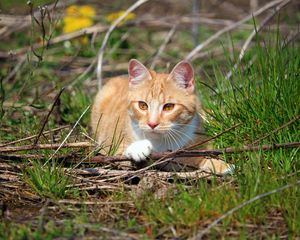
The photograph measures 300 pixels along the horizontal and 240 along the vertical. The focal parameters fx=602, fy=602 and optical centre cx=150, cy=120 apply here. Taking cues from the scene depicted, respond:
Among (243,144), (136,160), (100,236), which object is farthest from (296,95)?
(100,236)

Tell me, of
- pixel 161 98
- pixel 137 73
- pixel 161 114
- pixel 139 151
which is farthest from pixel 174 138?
pixel 137 73

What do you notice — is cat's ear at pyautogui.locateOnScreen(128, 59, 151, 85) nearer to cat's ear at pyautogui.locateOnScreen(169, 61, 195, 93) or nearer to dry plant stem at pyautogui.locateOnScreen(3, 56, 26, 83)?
cat's ear at pyautogui.locateOnScreen(169, 61, 195, 93)

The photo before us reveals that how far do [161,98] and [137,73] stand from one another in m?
0.35

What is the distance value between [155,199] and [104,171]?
23.5 inches

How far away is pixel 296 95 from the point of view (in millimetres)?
4188

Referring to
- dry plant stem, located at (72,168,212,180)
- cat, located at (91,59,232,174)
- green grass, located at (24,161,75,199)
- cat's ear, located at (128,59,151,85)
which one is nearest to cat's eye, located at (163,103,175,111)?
cat, located at (91,59,232,174)

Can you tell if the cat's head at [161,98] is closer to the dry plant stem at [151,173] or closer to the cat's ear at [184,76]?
the cat's ear at [184,76]

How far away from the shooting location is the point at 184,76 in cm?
446

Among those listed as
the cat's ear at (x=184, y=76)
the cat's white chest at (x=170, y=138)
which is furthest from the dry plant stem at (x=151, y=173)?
the cat's ear at (x=184, y=76)

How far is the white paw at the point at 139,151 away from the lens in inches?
157

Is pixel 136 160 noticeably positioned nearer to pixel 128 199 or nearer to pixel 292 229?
pixel 128 199

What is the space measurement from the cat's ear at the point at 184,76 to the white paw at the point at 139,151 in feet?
2.02

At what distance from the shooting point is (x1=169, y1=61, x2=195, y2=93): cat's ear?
14.4 feet

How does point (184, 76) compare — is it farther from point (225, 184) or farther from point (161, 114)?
point (225, 184)
